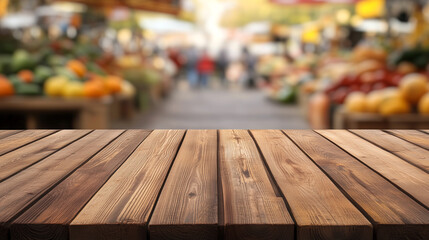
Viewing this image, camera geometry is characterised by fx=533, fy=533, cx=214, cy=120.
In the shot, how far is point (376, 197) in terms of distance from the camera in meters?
1.23

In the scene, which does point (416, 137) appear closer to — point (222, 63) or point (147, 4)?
point (147, 4)

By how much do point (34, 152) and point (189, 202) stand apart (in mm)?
813

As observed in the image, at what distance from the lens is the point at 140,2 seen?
7910 mm

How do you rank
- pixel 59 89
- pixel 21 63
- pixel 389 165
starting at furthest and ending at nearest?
pixel 21 63, pixel 59 89, pixel 389 165

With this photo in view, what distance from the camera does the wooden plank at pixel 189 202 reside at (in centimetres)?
106

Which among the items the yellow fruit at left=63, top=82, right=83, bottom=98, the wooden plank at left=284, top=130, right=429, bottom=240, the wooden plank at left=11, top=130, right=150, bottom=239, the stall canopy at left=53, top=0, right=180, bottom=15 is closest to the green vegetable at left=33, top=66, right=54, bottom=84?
the yellow fruit at left=63, top=82, right=83, bottom=98

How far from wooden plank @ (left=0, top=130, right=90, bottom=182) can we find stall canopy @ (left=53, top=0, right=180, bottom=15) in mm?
A: 5340

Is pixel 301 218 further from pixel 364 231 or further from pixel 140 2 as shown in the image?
pixel 140 2

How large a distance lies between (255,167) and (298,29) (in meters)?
22.4

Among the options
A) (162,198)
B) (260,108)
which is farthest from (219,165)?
(260,108)

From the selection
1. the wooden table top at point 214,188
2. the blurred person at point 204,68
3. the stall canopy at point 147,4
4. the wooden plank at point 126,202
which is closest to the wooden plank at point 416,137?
the wooden table top at point 214,188

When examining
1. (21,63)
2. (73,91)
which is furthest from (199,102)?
(73,91)

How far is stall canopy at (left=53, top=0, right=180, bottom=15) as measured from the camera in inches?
286

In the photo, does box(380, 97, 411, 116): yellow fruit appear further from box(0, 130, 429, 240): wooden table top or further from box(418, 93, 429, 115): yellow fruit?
box(0, 130, 429, 240): wooden table top
